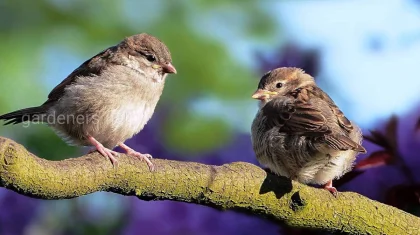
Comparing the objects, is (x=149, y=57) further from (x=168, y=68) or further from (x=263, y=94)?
(x=263, y=94)

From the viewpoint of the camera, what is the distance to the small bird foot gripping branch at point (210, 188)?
6.11ft

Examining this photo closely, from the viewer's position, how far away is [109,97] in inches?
124

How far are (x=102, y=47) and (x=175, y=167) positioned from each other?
197 cm

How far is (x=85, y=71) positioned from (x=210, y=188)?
1332 millimetres

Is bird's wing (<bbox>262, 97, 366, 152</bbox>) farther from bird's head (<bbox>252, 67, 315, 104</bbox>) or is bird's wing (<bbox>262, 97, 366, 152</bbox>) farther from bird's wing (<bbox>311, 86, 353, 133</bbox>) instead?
bird's head (<bbox>252, 67, 315, 104</bbox>)

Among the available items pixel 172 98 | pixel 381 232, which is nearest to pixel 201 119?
pixel 172 98

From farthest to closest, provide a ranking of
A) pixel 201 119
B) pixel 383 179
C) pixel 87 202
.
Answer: pixel 201 119
pixel 87 202
pixel 383 179

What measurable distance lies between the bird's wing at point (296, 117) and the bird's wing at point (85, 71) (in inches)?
29.8

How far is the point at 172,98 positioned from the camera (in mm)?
3725

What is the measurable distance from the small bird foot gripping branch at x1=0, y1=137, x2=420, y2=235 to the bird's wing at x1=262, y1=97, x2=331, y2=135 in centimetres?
35

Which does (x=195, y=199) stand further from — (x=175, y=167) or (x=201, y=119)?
(x=201, y=119)

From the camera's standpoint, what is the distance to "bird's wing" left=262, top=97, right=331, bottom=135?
2777mm

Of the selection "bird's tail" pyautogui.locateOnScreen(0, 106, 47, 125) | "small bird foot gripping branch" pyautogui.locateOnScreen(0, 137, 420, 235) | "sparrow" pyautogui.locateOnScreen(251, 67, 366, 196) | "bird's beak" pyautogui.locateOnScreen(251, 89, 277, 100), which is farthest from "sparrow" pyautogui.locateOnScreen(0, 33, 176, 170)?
"small bird foot gripping branch" pyautogui.locateOnScreen(0, 137, 420, 235)

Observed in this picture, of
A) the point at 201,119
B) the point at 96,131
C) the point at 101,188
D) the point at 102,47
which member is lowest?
the point at 101,188
